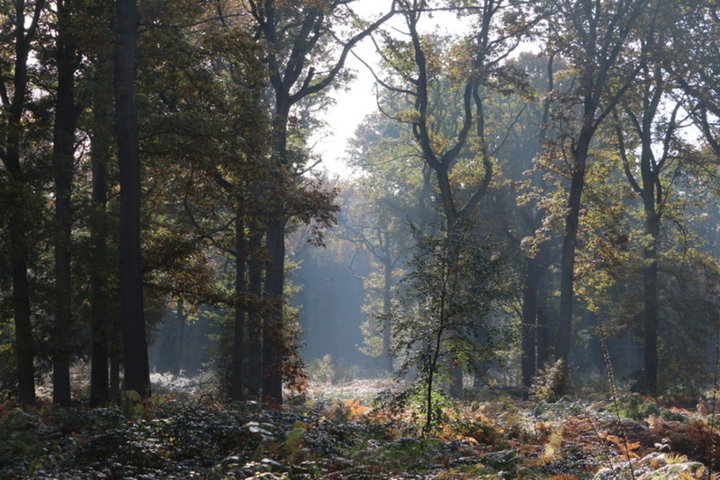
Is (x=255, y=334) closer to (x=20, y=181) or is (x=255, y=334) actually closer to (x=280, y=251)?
(x=280, y=251)

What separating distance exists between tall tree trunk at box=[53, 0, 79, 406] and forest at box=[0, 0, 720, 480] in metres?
0.06

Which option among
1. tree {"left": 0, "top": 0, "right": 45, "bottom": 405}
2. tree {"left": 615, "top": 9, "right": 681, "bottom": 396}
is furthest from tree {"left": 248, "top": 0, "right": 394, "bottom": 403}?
tree {"left": 615, "top": 9, "right": 681, "bottom": 396}

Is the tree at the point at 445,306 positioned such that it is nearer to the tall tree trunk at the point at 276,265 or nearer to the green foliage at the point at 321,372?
the tall tree trunk at the point at 276,265

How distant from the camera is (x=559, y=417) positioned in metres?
14.8

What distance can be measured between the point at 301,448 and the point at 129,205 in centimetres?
697

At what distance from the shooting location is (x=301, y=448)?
860 centimetres

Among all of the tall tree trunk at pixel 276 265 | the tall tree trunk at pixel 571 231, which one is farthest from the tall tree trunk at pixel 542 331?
the tall tree trunk at pixel 276 265

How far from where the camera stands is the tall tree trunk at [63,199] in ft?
54.9

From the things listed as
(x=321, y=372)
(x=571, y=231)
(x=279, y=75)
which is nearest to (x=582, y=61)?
(x=571, y=231)

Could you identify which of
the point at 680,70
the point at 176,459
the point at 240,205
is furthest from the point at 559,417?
the point at 680,70

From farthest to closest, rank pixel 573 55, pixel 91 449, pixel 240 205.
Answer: pixel 573 55
pixel 240 205
pixel 91 449

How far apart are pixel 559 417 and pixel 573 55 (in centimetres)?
1286

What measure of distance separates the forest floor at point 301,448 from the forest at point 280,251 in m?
0.04

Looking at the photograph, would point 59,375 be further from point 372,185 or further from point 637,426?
point 372,185
